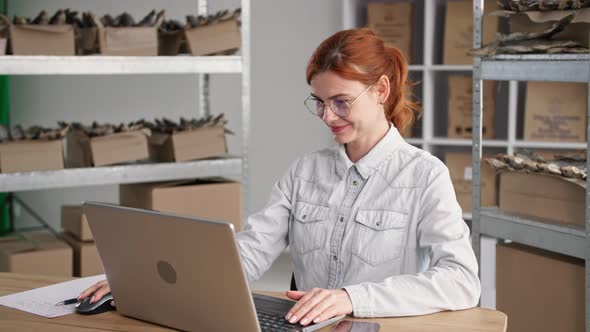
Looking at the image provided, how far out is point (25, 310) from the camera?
185 centimetres

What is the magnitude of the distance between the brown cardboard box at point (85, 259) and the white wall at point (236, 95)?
1.05 meters

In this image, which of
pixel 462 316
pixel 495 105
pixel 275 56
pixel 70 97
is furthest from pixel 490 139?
pixel 462 316

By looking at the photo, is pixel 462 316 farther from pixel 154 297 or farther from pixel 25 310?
pixel 25 310

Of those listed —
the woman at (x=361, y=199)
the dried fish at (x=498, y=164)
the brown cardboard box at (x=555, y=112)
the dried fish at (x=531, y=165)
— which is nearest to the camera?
the woman at (x=361, y=199)

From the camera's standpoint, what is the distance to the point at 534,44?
106 inches

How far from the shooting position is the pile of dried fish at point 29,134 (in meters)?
3.40

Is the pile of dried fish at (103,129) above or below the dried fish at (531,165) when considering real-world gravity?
above

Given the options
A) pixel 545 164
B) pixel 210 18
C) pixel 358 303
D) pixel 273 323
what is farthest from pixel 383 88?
pixel 210 18

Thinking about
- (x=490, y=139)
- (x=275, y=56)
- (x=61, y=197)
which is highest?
(x=275, y=56)

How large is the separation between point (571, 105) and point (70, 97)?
2.56m

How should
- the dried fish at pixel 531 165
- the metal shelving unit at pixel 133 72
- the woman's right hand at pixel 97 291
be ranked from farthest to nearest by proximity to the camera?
the metal shelving unit at pixel 133 72, the dried fish at pixel 531 165, the woman's right hand at pixel 97 291

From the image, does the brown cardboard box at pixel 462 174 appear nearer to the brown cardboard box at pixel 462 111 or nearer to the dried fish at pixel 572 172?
the brown cardboard box at pixel 462 111

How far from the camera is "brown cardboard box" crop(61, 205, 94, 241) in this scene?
12.0 ft

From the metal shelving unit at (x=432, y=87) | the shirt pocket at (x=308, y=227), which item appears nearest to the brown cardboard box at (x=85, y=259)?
the shirt pocket at (x=308, y=227)
